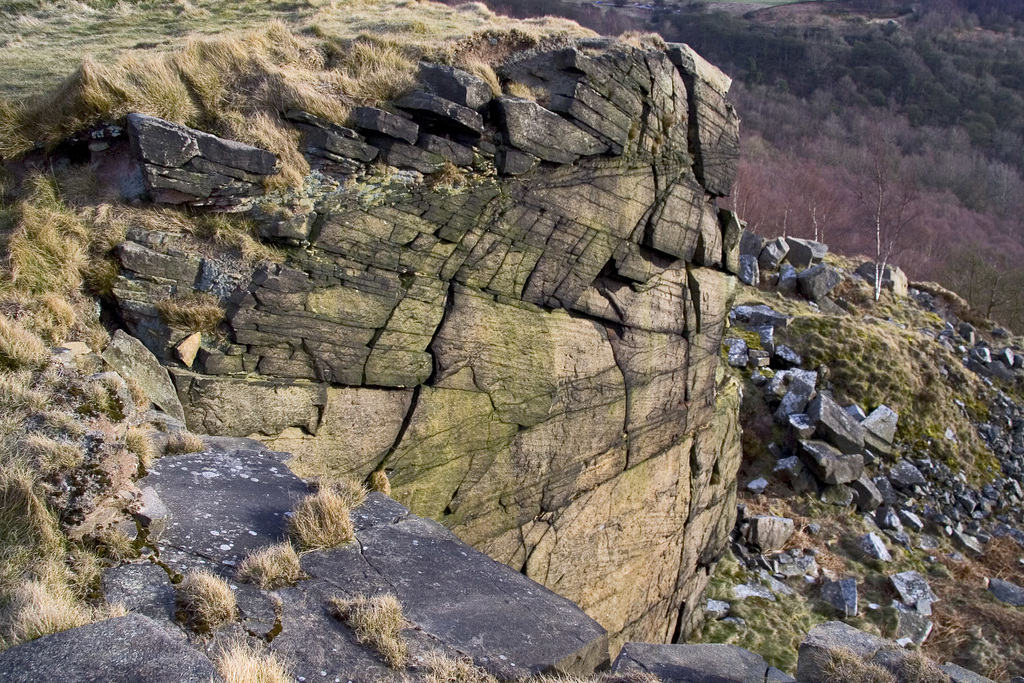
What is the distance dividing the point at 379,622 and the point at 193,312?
4.21 m

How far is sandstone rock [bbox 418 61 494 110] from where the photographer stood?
341 inches

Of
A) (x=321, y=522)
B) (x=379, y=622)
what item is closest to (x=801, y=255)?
(x=321, y=522)

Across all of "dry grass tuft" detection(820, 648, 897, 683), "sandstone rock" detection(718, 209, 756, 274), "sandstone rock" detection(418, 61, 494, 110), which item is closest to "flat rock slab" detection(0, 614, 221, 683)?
"dry grass tuft" detection(820, 648, 897, 683)

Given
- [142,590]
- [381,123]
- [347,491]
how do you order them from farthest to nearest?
[381,123]
[347,491]
[142,590]

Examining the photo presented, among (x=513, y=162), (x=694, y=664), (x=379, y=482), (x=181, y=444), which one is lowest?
(x=379, y=482)

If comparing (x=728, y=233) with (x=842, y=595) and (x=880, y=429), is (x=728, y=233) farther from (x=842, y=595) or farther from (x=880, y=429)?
(x=880, y=429)

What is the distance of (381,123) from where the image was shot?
814 cm

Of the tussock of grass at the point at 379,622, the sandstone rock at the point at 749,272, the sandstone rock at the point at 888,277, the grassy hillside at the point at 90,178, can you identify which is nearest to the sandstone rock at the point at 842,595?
the grassy hillside at the point at 90,178

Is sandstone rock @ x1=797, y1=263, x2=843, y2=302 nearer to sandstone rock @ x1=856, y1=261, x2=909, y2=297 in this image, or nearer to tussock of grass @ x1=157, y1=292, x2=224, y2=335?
sandstone rock @ x1=856, y1=261, x2=909, y2=297

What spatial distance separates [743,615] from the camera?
44.4 ft

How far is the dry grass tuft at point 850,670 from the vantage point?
4.43m

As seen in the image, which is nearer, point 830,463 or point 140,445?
point 140,445

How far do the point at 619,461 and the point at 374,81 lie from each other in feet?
21.8

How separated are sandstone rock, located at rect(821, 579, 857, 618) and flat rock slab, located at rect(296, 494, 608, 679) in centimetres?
1085
